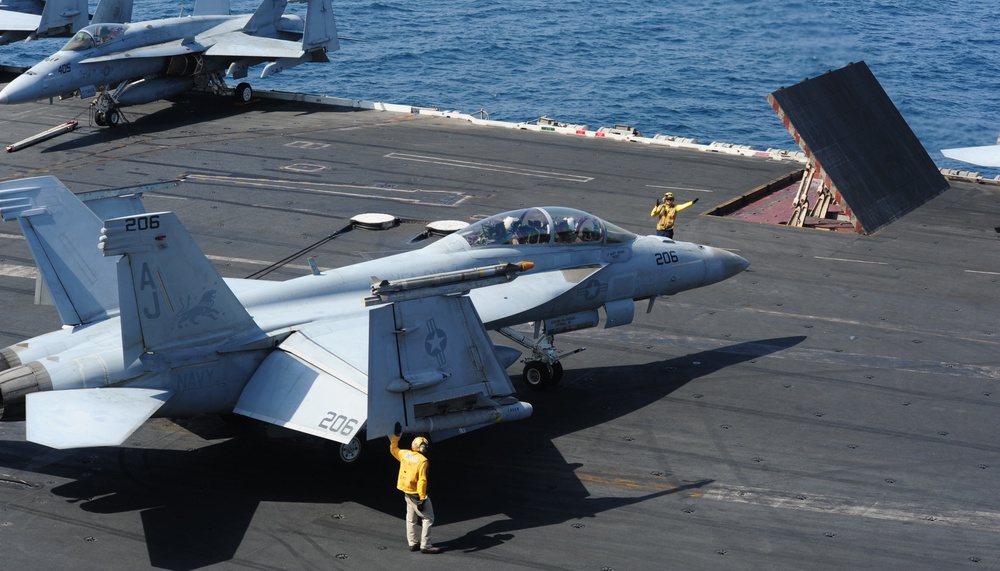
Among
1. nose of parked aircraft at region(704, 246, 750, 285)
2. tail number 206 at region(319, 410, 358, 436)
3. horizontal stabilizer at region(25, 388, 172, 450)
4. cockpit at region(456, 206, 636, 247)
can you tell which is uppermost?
cockpit at region(456, 206, 636, 247)

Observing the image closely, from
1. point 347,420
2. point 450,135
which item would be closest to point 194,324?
point 347,420

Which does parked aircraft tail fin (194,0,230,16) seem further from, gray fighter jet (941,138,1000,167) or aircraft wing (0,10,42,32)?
gray fighter jet (941,138,1000,167)

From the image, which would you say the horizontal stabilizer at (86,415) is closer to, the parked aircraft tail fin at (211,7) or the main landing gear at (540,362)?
the main landing gear at (540,362)

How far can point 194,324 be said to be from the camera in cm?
1734

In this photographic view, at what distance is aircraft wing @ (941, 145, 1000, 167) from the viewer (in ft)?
121

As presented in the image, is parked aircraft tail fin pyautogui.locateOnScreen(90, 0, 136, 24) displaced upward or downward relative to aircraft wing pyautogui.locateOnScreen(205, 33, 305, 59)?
upward

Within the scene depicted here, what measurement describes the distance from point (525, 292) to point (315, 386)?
195 inches

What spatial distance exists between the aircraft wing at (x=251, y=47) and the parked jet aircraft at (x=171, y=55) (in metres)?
0.04

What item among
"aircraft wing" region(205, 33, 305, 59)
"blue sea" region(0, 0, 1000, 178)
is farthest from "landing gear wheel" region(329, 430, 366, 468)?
"blue sea" region(0, 0, 1000, 178)

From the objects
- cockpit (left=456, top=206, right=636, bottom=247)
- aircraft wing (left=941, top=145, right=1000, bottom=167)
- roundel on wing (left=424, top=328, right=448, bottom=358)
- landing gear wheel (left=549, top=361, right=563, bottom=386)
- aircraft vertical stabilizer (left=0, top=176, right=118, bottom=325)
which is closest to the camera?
roundel on wing (left=424, top=328, right=448, bottom=358)

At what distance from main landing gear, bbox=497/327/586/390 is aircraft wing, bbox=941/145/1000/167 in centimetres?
2125

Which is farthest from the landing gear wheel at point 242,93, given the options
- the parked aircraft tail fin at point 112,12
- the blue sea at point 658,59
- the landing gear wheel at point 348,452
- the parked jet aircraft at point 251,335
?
the landing gear wheel at point 348,452

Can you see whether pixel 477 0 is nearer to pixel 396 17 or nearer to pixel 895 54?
pixel 396 17

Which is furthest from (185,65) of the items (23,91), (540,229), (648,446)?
(648,446)
